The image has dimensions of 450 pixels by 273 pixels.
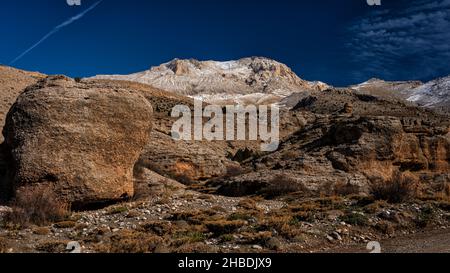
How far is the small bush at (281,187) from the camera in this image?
20469mm

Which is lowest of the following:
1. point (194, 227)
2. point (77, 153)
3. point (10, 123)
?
point (194, 227)

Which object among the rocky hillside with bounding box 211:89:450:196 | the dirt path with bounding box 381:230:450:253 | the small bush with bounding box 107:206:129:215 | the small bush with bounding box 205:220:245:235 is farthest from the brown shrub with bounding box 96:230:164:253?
the rocky hillside with bounding box 211:89:450:196

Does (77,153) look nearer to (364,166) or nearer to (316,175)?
(316,175)

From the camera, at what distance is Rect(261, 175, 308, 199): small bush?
806 inches

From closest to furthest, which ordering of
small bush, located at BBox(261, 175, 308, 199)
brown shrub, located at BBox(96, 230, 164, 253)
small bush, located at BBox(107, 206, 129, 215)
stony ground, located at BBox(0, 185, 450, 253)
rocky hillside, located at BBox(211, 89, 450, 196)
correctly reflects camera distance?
brown shrub, located at BBox(96, 230, 164, 253) < stony ground, located at BBox(0, 185, 450, 253) < small bush, located at BBox(107, 206, 129, 215) < small bush, located at BBox(261, 175, 308, 199) < rocky hillside, located at BBox(211, 89, 450, 196)

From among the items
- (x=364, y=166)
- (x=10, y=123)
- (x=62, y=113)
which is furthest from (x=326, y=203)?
(x=10, y=123)

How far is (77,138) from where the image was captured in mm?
14906

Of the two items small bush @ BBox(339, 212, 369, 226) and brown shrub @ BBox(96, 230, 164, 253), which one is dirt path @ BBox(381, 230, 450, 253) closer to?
small bush @ BBox(339, 212, 369, 226)

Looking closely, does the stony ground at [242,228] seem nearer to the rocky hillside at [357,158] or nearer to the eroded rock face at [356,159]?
the rocky hillside at [357,158]

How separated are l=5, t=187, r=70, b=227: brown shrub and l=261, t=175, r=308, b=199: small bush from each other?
9141mm

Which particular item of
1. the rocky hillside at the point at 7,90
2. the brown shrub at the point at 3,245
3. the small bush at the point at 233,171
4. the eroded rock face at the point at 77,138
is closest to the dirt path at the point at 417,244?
the eroded rock face at the point at 77,138
